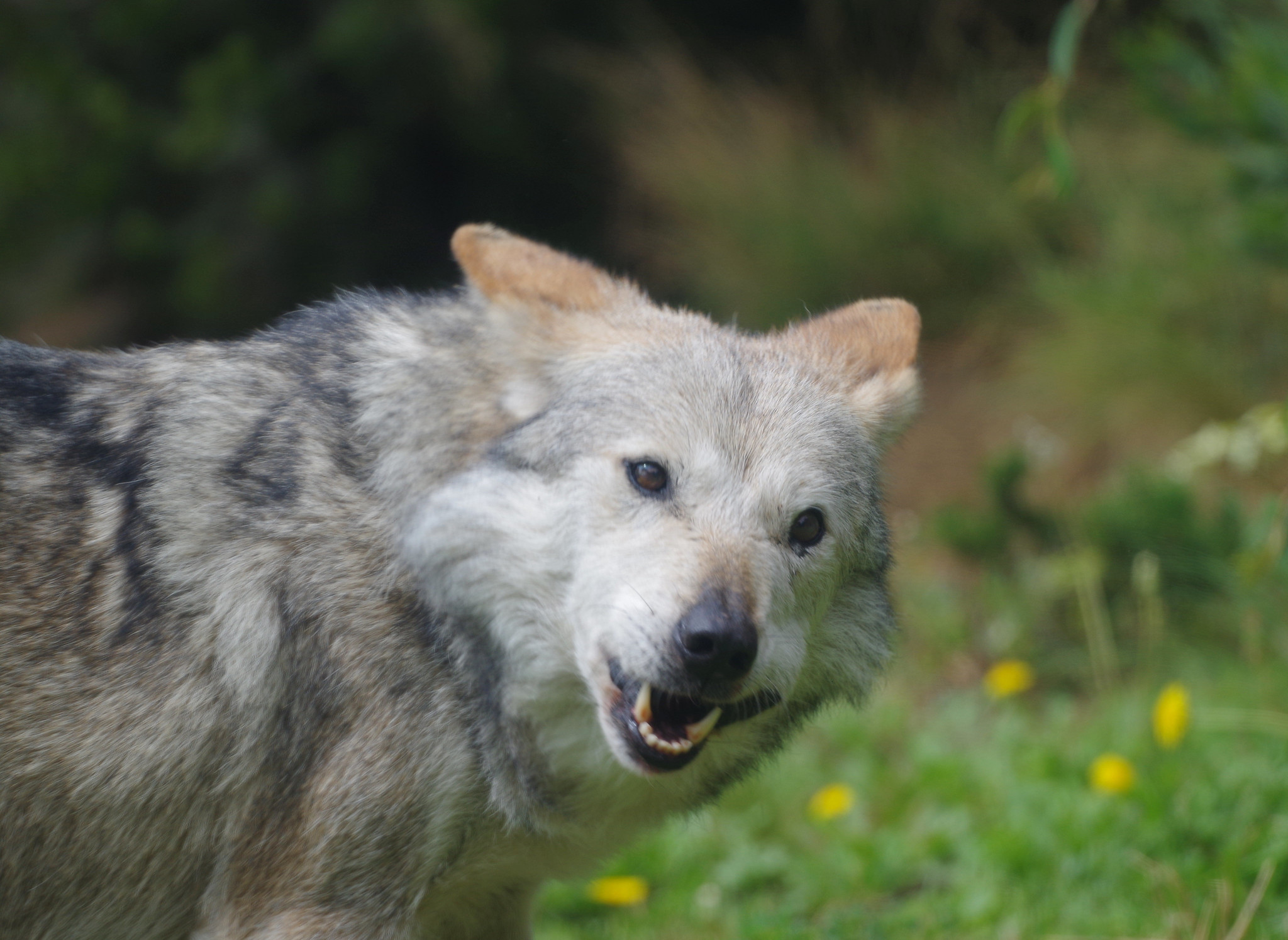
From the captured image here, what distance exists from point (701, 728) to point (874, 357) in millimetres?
1228

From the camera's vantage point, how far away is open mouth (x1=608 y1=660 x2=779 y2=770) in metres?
2.51

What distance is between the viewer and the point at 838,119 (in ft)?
34.6

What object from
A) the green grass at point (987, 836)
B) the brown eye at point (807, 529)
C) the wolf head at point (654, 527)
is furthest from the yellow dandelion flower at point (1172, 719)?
the brown eye at point (807, 529)

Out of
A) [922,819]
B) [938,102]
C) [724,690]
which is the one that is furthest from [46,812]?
[938,102]

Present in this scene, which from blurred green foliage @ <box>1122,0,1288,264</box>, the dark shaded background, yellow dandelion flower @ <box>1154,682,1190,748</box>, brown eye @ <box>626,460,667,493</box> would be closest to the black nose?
brown eye @ <box>626,460,667,493</box>

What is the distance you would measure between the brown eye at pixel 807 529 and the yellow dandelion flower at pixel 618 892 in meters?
2.06

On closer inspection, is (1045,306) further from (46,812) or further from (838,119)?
(46,812)

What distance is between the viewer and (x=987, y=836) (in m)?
4.16

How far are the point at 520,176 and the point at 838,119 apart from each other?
119 inches

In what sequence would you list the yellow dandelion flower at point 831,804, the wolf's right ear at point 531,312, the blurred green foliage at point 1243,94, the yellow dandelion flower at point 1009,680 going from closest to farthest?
the wolf's right ear at point 531,312
the yellow dandelion flower at point 831,804
the blurred green foliage at point 1243,94
the yellow dandelion flower at point 1009,680

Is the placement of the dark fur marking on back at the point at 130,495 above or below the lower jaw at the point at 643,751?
above

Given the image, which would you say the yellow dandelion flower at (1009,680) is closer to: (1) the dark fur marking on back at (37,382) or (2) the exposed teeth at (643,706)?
(2) the exposed teeth at (643,706)

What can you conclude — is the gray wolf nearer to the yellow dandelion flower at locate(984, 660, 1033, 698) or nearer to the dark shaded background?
the yellow dandelion flower at locate(984, 660, 1033, 698)

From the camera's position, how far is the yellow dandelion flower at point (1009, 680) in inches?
199
